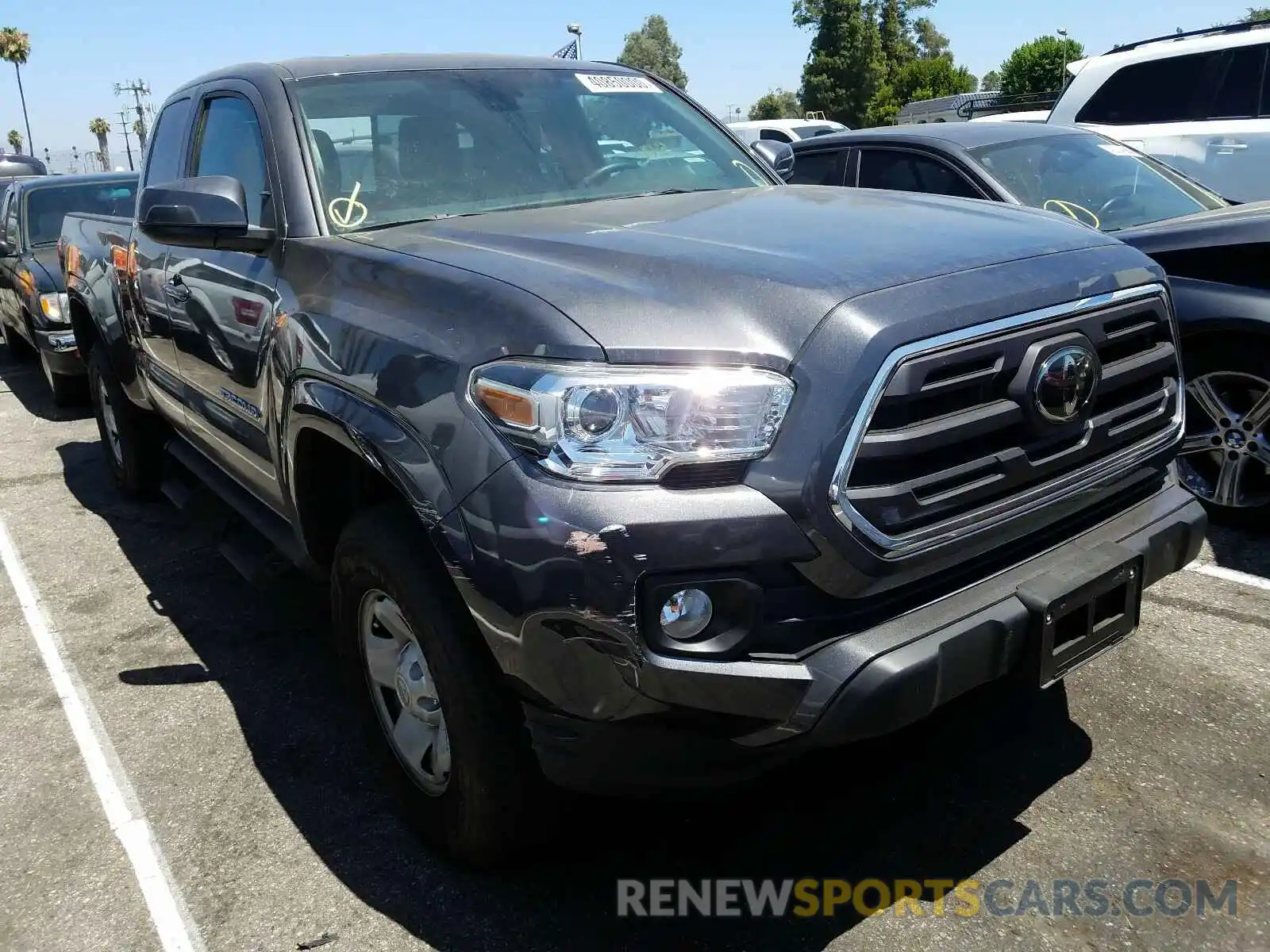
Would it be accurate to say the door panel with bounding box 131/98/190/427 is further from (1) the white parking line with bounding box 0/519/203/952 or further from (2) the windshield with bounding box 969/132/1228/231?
(2) the windshield with bounding box 969/132/1228/231

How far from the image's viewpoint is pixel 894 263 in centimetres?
233

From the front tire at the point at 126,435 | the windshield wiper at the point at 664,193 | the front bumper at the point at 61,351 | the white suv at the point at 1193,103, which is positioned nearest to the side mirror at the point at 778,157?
the windshield wiper at the point at 664,193

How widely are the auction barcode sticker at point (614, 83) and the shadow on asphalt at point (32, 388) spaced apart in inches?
244

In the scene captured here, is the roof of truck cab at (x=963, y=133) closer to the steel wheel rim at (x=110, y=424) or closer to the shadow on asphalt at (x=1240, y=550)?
the shadow on asphalt at (x=1240, y=550)

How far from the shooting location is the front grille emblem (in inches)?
90.5

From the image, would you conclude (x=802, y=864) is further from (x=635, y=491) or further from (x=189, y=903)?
(x=189, y=903)

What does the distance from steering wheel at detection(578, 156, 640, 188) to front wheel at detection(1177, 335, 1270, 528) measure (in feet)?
7.60

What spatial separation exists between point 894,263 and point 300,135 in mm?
1873

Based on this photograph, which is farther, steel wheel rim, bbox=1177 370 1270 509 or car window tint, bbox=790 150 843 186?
car window tint, bbox=790 150 843 186

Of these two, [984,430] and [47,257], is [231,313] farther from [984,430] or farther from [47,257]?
[47,257]

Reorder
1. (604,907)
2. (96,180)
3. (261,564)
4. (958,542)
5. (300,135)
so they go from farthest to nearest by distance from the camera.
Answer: (96,180) → (261,564) → (300,135) → (604,907) → (958,542)

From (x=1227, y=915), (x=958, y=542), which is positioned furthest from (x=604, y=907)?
(x=1227, y=915)

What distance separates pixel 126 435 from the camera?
5.72 meters

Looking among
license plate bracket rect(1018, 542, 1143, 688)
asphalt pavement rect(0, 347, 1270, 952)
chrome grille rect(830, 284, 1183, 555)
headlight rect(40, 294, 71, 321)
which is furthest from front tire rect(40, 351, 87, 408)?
license plate bracket rect(1018, 542, 1143, 688)
